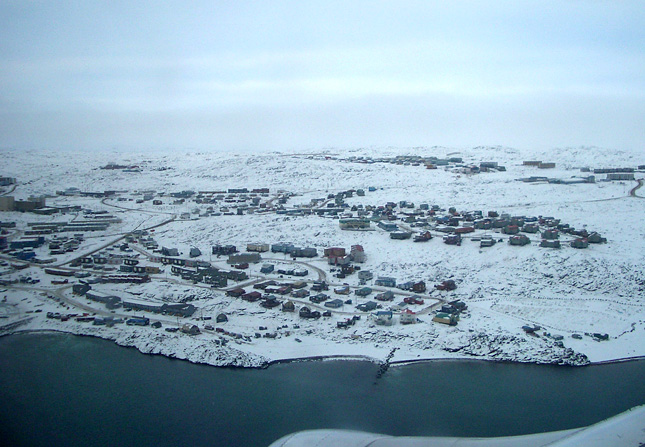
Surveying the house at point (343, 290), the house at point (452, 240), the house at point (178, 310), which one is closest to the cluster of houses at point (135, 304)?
the house at point (178, 310)

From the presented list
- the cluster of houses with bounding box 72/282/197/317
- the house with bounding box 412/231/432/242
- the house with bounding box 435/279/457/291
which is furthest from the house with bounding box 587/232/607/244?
the cluster of houses with bounding box 72/282/197/317

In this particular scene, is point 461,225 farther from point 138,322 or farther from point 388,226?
point 138,322

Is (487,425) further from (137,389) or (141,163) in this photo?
(141,163)

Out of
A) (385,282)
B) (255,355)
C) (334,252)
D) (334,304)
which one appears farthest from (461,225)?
(255,355)

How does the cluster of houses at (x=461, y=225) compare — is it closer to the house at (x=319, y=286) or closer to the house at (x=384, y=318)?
the house at (x=319, y=286)

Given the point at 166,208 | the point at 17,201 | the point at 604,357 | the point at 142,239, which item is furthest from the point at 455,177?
the point at 17,201

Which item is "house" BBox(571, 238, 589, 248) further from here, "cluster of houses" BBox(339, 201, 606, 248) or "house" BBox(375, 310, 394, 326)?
"house" BBox(375, 310, 394, 326)
